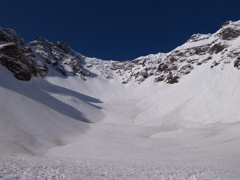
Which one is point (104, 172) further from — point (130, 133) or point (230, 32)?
point (230, 32)

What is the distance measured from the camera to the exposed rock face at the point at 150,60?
41.5m

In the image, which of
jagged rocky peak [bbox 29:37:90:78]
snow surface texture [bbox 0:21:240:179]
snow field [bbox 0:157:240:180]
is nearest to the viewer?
snow field [bbox 0:157:240:180]

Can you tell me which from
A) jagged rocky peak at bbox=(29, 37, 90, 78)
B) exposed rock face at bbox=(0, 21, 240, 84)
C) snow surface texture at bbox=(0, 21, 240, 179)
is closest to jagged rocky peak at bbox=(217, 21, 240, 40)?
exposed rock face at bbox=(0, 21, 240, 84)

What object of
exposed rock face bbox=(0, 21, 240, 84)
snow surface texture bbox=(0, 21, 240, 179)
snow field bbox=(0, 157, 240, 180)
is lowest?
snow field bbox=(0, 157, 240, 180)

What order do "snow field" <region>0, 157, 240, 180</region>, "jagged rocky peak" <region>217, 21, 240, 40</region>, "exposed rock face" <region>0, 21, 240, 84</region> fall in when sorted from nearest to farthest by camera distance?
"snow field" <region>0, 157, 240, 180</region> < "exposed rock face" <region>0, 21, 240, 84</region> < "jagged rocky peak" <region>217, 21, 240, 40</region>

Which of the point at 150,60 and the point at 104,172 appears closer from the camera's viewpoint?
the point at 104,172

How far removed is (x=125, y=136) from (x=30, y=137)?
43.7 ft

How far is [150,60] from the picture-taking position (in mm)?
101562

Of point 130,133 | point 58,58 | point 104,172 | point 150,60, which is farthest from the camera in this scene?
point 58,58

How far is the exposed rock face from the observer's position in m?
41.5

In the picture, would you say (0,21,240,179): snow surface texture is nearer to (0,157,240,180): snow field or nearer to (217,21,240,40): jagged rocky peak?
(0,157,240,180): snow field

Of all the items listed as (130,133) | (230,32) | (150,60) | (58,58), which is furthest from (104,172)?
(58,58)

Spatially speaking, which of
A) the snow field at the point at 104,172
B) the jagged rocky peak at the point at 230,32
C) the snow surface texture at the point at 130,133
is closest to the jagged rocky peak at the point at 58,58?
the snow surface texture at the point at 130,133

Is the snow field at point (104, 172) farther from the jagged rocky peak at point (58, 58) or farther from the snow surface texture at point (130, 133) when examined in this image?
the jagged rocky peak at point (58, 58)
